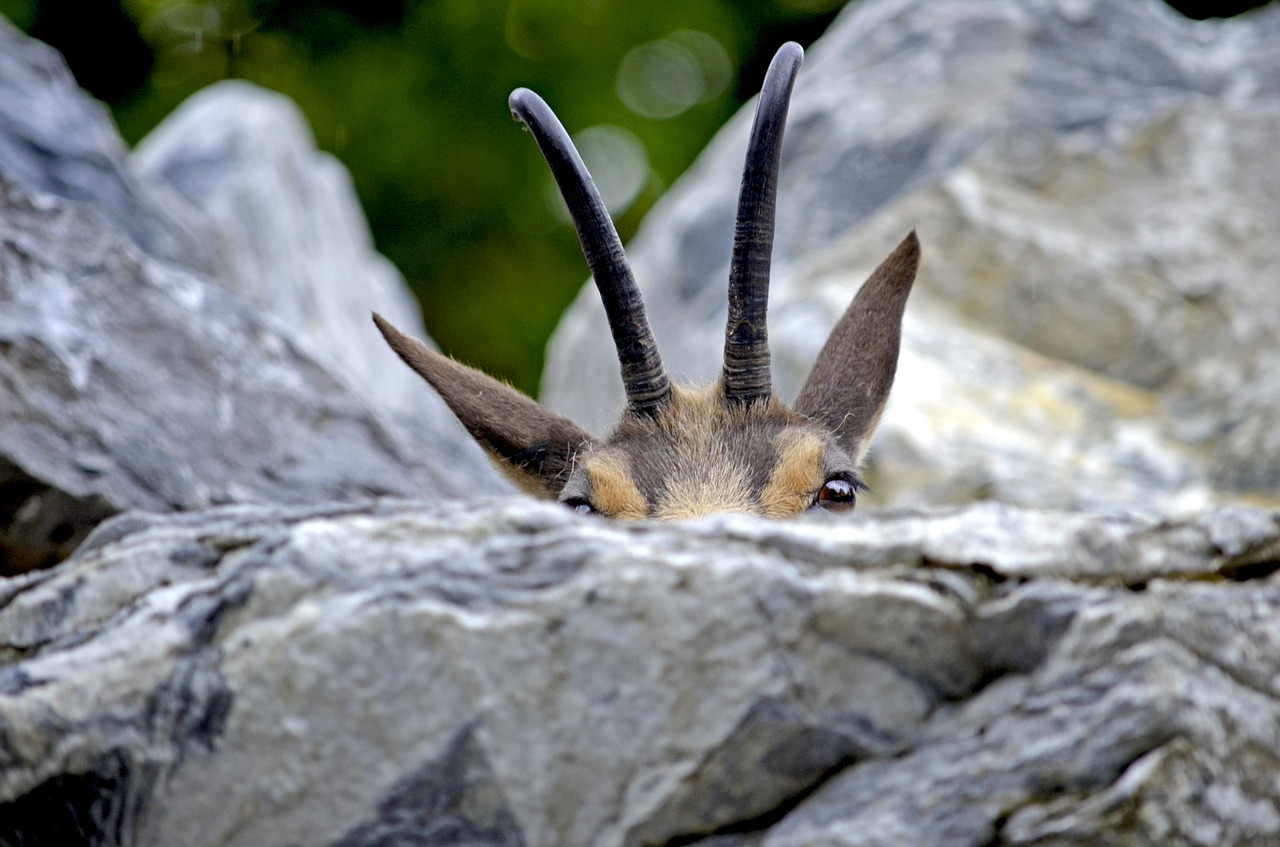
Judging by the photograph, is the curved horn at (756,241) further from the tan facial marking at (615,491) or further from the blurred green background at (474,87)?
the blurred green background at (474,87)

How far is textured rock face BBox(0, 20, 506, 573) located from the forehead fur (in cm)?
132

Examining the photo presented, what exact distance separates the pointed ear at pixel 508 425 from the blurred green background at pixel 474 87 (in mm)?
10030

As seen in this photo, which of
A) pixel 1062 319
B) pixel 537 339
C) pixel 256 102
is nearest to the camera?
pixel 1062 319

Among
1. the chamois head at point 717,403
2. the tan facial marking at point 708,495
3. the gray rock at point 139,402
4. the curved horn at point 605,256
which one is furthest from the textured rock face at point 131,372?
the tan facial marking at point 708,495

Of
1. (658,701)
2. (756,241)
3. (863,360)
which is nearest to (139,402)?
(756,241)

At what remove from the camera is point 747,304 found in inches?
213

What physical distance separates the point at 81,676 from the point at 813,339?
5947mm

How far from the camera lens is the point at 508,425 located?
600 cm

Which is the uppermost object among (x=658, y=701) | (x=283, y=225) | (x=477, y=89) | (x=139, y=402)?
(x=658, y=701)

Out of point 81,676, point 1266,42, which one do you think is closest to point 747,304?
point 81,676

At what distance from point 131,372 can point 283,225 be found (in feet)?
18.3

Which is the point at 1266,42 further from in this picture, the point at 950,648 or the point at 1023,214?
the point at 950,648

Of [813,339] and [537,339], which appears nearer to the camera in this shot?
[813,339]

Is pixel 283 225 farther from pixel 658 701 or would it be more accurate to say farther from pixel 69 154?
pixel 658 701
